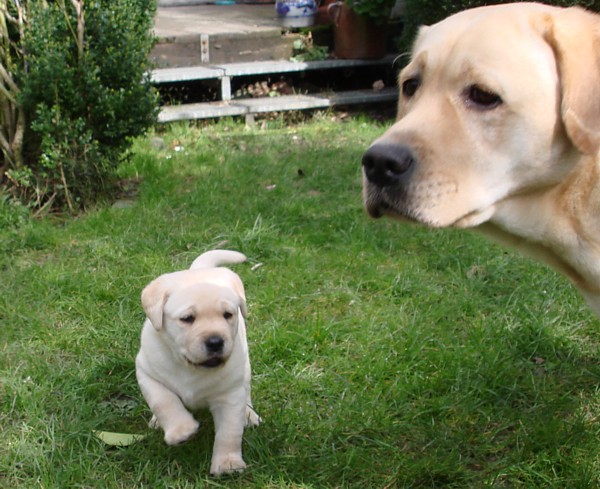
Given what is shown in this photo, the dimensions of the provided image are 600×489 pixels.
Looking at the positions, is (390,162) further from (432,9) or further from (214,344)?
(432,9)

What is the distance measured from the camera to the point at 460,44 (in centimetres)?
240

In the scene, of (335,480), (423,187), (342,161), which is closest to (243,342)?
(335,480)

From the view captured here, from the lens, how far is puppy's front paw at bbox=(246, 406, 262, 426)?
3.32m

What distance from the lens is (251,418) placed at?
3330mm

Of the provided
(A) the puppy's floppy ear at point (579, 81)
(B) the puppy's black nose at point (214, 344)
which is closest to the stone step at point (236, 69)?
(B) the puppy's black nose at point (214, 344)

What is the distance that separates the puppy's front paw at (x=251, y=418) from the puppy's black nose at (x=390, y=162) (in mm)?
1430

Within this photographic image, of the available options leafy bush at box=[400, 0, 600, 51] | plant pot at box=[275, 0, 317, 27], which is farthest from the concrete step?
plant pot at box=[275, 0, 317, 27]

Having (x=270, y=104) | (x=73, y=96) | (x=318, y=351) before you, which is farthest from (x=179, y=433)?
(x=270, y=104)

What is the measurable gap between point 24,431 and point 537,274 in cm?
304

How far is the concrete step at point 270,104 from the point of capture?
7.83 m

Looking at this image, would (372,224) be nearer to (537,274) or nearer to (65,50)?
(537,274)

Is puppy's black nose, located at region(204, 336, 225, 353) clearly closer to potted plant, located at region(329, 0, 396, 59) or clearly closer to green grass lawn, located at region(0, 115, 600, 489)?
green grass lawn, located at region(0, 115, 600, 489)

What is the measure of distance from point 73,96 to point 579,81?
3.84 metres

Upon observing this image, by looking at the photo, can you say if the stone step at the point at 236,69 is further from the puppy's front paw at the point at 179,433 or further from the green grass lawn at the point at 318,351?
the puppy's front paw at the point at 179,433
